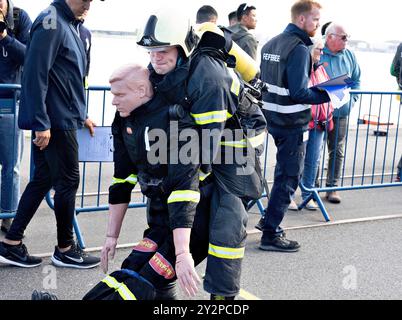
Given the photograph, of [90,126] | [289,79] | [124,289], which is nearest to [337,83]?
[289,79]

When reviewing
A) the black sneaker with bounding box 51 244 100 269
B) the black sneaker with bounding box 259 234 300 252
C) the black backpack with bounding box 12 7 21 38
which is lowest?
the black sneaker with bounding box 51 244 100 269

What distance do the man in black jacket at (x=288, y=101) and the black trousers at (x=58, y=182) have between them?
1672mm

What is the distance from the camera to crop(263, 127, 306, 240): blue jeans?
5105 mm

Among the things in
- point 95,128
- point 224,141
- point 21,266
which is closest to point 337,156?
point 95,128

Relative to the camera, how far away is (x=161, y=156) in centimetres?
283

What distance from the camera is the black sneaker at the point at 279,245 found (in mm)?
5223

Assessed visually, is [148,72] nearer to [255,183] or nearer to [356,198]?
[255,183]

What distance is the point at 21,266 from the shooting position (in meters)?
4.60

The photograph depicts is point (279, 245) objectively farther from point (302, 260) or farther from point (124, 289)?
point (124, 289)

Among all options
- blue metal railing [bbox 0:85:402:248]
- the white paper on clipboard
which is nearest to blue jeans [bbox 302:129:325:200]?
blue metal railing [bbox 0:85:402:248]

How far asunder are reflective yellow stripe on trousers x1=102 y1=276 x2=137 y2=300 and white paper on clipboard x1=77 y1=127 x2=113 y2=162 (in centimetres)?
258

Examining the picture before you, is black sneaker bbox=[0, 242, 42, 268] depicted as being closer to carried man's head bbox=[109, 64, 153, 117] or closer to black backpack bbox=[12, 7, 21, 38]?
black backpack bbox=[12, 7, 21, 38]

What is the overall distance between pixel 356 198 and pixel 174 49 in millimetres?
4892
